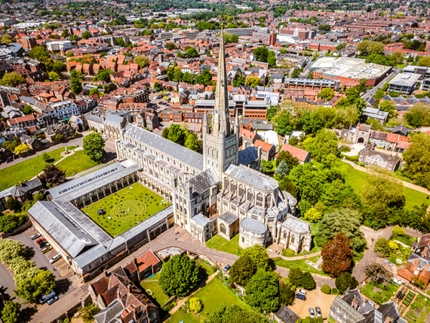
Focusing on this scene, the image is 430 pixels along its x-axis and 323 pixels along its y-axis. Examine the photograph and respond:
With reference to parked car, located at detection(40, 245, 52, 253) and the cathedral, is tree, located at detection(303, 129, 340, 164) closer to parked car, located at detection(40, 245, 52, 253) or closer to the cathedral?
the cathedral

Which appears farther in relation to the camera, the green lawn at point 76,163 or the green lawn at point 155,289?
the green lawn at point 76,163

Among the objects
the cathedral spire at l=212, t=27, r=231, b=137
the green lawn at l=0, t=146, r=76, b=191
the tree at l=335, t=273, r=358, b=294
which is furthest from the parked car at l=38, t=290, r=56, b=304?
the tree at l=335, t=273, r=358, b=294

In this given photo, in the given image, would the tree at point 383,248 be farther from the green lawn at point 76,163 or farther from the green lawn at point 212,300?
the green lawn at point 76,163

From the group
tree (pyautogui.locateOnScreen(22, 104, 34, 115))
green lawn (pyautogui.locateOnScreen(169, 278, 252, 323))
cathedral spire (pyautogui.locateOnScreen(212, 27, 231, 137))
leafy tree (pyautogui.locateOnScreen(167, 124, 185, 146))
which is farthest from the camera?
tree (pyautogui.locateOnScreen(22, 104, 34, 115))

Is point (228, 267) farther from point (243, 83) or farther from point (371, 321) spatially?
point (243, 83)

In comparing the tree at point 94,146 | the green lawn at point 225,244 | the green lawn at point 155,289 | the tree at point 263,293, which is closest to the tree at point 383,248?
the tree at point 263,293

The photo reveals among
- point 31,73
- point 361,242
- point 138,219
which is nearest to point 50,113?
point 31,73

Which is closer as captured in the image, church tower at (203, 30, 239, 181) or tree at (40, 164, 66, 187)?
church tower at (203, 30, 239, 181)

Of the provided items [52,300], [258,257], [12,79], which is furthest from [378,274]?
[12,79]
